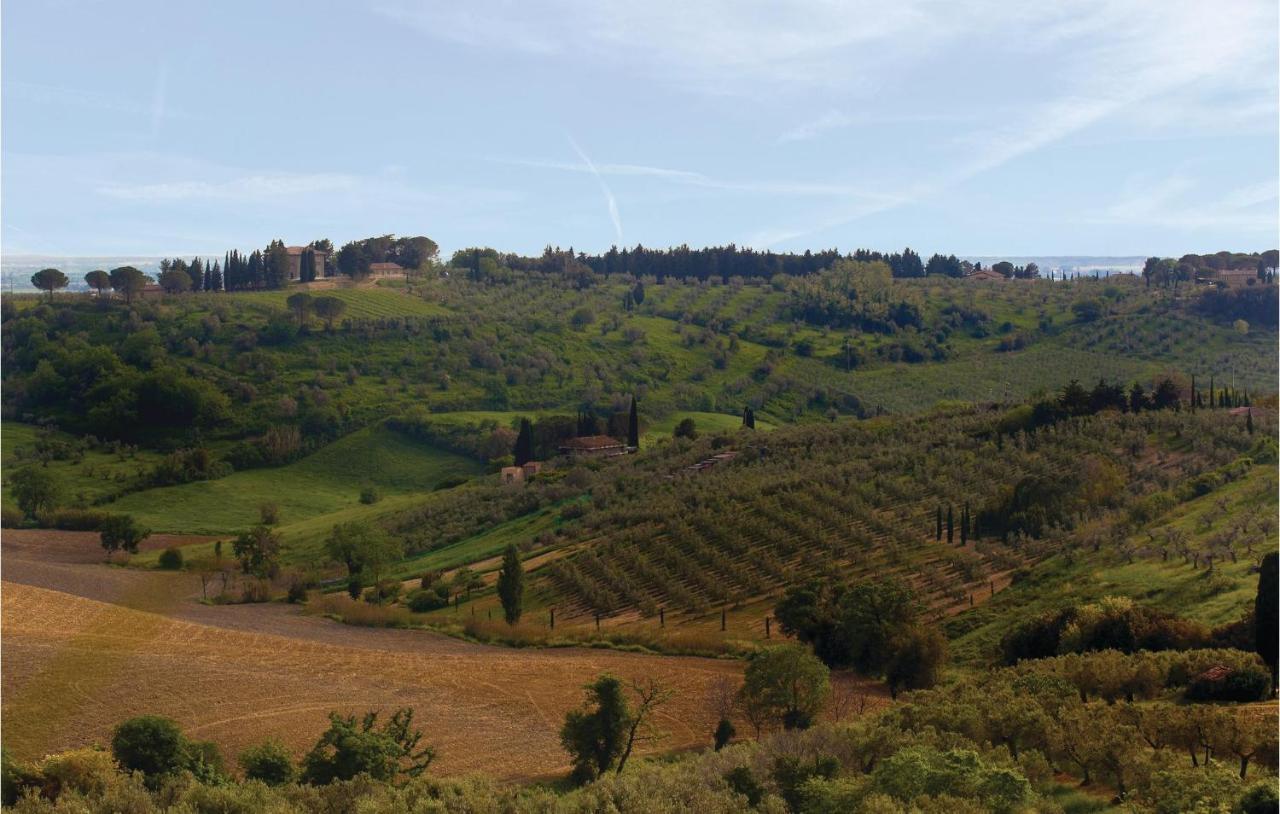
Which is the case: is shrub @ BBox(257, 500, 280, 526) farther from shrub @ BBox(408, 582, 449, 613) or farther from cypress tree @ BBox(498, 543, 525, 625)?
cypress tree @ BBox(498, 543, 525, 625)

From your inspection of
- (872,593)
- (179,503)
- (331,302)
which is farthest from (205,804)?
(331,302)

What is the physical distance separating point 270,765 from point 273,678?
976 cm

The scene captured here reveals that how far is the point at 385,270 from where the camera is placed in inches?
6934

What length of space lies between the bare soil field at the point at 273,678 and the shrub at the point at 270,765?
3.07m

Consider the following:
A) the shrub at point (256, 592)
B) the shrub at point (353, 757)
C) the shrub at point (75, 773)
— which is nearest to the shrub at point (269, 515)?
the shrub at point (256, 592)

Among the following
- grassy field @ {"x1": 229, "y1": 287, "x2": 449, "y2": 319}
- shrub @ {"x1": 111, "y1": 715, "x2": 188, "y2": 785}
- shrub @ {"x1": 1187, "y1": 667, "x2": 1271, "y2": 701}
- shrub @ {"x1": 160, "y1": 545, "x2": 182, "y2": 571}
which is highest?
grassy field @ {"x1": 229, "y1": 287, "x2": 449, "y2": 319}

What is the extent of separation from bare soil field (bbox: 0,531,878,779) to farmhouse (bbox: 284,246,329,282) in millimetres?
123263

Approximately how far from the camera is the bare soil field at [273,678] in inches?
1148

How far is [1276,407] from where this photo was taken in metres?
68.0

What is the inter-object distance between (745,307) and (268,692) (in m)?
143

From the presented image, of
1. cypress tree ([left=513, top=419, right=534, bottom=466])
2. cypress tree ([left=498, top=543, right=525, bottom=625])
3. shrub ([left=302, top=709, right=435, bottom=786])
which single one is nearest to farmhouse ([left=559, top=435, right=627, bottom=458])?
cypress tree ([left=513, top=419, right=534, bottom=466])

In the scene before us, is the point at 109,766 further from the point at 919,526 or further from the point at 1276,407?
the point at 1276,407

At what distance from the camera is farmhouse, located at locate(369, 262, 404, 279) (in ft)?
566

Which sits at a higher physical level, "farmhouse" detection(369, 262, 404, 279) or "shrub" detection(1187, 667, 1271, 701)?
"farmhouse" detection(369, 262, 404, 279)
